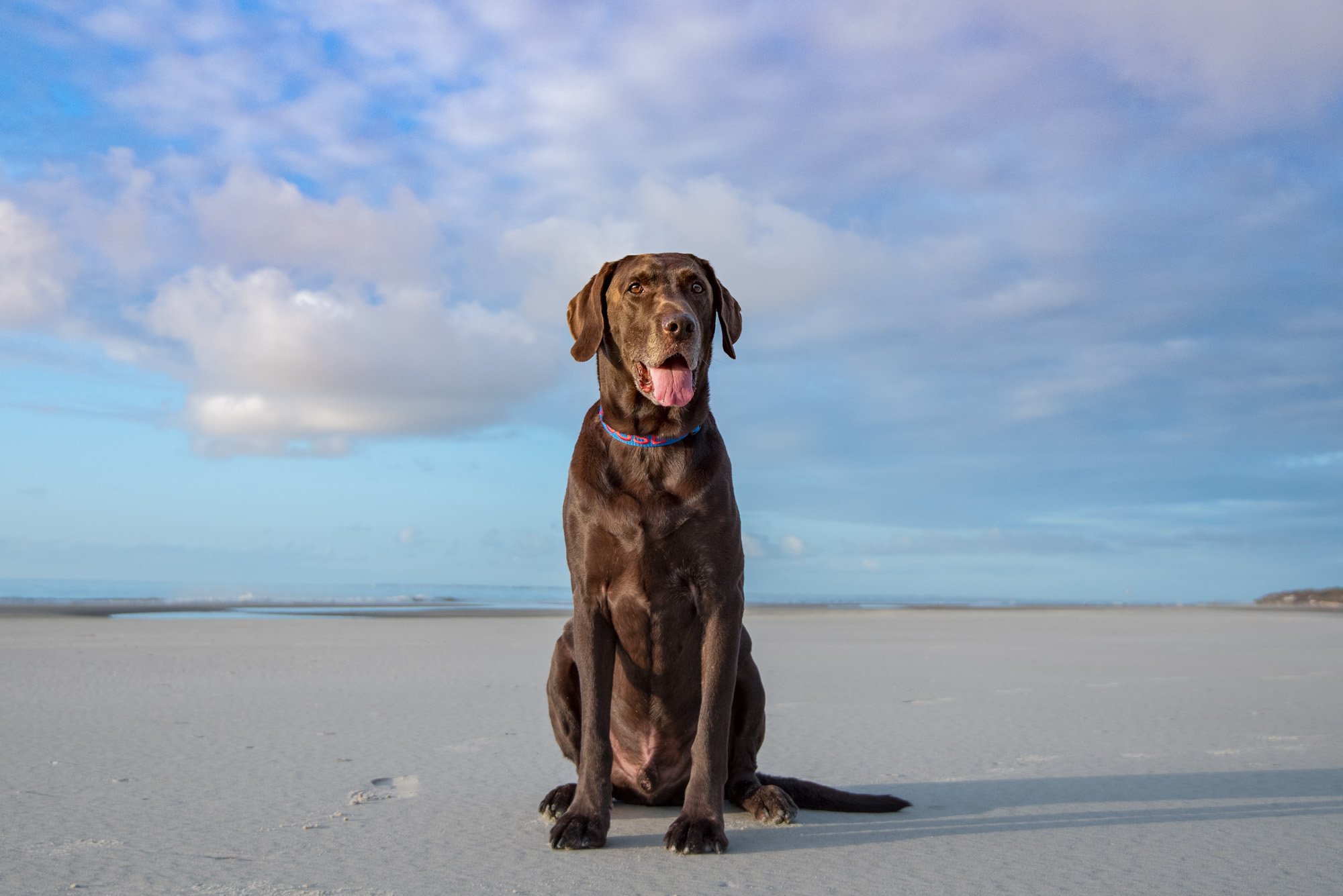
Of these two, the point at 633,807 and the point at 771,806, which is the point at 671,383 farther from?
the point at 633,807

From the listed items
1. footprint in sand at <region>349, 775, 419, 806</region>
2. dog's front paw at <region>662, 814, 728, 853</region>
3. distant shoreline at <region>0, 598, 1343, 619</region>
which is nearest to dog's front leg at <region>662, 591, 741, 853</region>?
dog's front paw at <region>662, 814, 728, 853</region>

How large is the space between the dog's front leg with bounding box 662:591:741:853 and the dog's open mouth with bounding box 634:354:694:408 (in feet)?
2.36

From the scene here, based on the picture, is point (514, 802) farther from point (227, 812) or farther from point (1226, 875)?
point (1226, 875)

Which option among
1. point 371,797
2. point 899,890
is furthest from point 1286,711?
point 371,797

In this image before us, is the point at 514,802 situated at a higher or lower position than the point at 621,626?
lower

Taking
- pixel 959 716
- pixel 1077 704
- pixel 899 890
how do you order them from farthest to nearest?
pixel 1077 704 < pixel 959 716 < pixel 899 890

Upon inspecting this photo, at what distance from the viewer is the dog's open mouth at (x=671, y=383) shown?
362cm

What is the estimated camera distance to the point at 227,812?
383 cm

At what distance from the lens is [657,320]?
363 cm

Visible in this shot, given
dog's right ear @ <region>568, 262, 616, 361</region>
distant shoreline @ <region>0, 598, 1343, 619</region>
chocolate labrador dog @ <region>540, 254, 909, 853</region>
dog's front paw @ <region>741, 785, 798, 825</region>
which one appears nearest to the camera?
chocolate labrador dog @ <region>540, 254, 909, 853</region>

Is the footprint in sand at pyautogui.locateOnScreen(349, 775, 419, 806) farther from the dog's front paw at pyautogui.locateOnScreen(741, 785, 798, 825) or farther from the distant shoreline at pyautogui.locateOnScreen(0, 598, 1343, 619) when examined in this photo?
the distant shoreline at pyautogui.locateOnScreen(0, 598, 1343, 619)

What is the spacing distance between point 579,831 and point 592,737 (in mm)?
306

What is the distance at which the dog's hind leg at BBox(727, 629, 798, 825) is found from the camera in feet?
12.5

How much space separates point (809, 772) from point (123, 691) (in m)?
5.16
